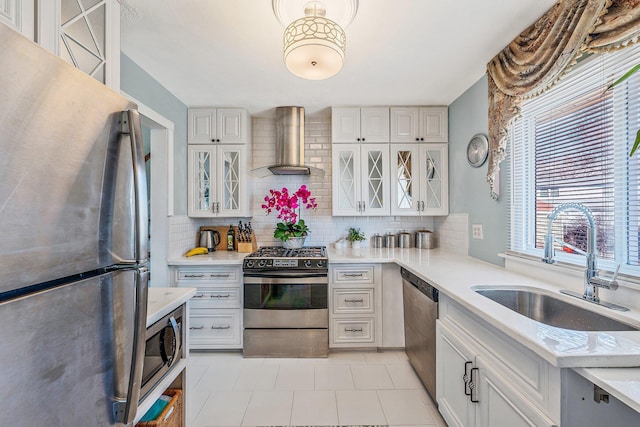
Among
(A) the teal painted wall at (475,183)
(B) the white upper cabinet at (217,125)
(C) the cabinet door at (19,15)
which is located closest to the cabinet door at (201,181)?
(B) the white upper cabinet at (217,125)

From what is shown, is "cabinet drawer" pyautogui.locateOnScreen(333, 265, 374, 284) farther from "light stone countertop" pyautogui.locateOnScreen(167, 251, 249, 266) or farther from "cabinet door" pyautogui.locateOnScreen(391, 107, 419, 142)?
"cabinet door" pyautogui.locateOnScreen(391, 107, 419, 142)

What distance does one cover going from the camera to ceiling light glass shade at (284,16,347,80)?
134 cm

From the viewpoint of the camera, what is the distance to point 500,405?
1161mm

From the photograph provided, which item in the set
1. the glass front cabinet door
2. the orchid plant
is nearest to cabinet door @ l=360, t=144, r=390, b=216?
the orchid plant

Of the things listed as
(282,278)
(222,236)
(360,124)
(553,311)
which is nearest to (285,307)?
(282,278)

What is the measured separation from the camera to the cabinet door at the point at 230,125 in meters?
2.97

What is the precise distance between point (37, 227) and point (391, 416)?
2.10 meters

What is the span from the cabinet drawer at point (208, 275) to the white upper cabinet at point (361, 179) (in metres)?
1.20

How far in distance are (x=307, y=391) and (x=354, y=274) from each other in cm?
103

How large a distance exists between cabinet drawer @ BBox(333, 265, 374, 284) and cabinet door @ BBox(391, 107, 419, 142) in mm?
1416

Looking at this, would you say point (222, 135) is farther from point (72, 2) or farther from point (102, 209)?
point (102, 209)

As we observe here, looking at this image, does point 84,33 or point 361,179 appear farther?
point 361,179

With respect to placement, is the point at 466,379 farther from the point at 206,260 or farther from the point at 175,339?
the point at 206,260

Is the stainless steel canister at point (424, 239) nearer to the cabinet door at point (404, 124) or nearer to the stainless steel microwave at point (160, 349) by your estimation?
the cabinet door at point (404, 124)
